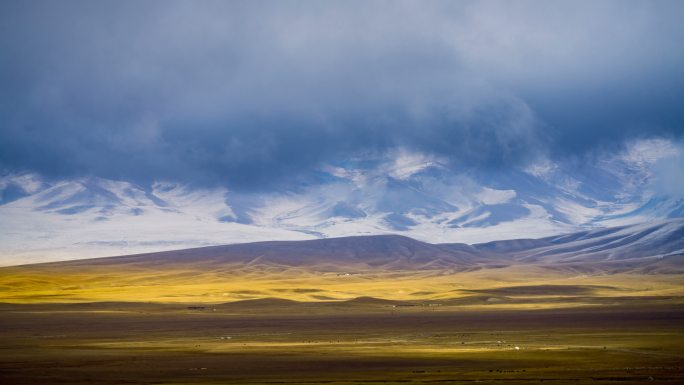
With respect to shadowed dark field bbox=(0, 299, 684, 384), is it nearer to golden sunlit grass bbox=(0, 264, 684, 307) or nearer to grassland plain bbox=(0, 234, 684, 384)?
grassland plain bbox=(0, 234, 684, 384)

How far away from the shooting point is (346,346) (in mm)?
65625

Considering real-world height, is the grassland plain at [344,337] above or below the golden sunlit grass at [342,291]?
below

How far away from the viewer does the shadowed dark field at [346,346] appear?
49.1m

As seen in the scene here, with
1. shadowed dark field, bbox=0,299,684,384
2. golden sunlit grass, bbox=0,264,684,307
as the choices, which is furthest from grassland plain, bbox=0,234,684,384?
golden sunlit grass, bbox=0,264,684,307

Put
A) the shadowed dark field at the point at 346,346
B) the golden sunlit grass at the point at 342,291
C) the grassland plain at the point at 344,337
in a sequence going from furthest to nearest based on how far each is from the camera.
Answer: the golden sunlit grass at the point at 342,291 < the grassland plain at the point at 344,337 < the shadowed dark field at the point at 346,346

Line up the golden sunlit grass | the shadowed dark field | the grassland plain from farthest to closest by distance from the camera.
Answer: the golden sunlit grass
the grassland plain
the shadowed dark field

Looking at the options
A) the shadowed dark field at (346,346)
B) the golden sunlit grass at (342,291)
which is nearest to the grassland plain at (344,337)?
the shadowed dark field at (346,346)

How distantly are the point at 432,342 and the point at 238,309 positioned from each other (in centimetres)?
5045

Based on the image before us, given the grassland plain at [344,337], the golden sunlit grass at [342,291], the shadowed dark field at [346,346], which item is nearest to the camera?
the shadowed dark field at [346,346]

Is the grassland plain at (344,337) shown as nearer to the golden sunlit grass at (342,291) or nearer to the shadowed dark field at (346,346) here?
the shadowed dark field at (346,346)

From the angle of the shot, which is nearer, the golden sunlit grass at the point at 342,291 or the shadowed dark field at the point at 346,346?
the shadowed dark field at the point at 346,346

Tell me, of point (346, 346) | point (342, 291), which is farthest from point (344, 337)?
point (342, 291)

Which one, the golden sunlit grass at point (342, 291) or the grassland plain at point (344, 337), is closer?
the grassland plain at point (344, 337)

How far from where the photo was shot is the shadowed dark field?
49.1 m
